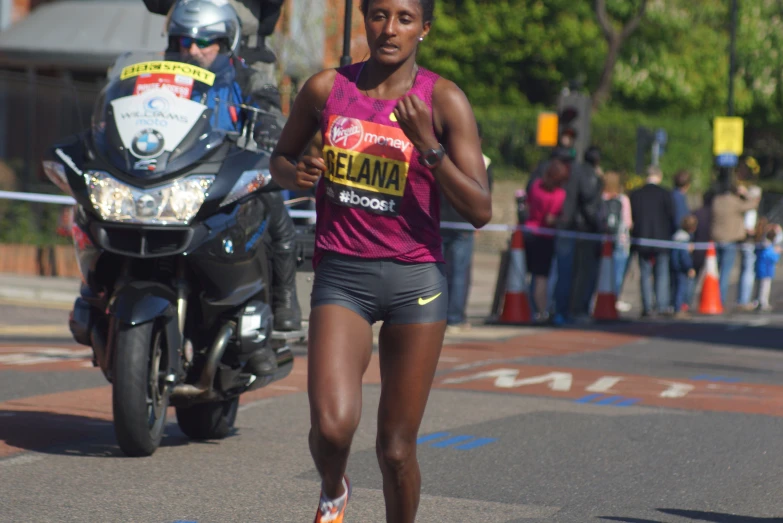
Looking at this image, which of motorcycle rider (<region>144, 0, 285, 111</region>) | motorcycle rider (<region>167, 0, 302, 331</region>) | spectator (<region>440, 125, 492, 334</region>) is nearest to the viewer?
motorcycle rider (<region>167, 0, 302, 331</region>)

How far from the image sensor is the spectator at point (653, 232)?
18.8 meters

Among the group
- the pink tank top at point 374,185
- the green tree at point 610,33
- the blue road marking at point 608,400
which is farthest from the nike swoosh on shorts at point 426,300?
the green tree at point 610,33

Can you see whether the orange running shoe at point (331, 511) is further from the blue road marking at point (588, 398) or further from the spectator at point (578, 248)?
the spectator at point (578, 248)

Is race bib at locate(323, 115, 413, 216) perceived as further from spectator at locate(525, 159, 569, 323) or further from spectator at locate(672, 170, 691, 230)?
spectator at locate(672, 170, 691, 230)

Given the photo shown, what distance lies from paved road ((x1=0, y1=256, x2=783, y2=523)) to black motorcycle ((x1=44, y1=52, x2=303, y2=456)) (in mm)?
418

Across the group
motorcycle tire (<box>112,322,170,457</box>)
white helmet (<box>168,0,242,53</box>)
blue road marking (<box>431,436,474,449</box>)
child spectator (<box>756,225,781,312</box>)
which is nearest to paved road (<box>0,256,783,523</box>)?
blue road marking (<box>431,436,474,449</box>)

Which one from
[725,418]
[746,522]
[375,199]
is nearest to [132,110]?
[375,199]

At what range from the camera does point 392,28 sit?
15.3 feet

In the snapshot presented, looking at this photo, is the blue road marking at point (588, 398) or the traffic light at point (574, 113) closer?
the blue road marking at point (588, 398)

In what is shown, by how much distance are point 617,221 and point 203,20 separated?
11315mm

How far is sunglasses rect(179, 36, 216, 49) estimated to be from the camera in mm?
7371

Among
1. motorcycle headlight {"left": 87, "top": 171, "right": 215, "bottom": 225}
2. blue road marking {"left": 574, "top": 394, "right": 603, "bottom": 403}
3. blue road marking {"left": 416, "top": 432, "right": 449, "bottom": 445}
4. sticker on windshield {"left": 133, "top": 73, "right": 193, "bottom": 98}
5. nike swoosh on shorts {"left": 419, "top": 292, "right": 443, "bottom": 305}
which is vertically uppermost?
sticker on windshield {"left": 133, "top": 73, "right": 193, "bottom": 98}

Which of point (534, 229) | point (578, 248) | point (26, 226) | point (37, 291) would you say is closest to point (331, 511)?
point (534, 229)

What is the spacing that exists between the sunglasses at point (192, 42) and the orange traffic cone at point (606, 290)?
1062 cm
